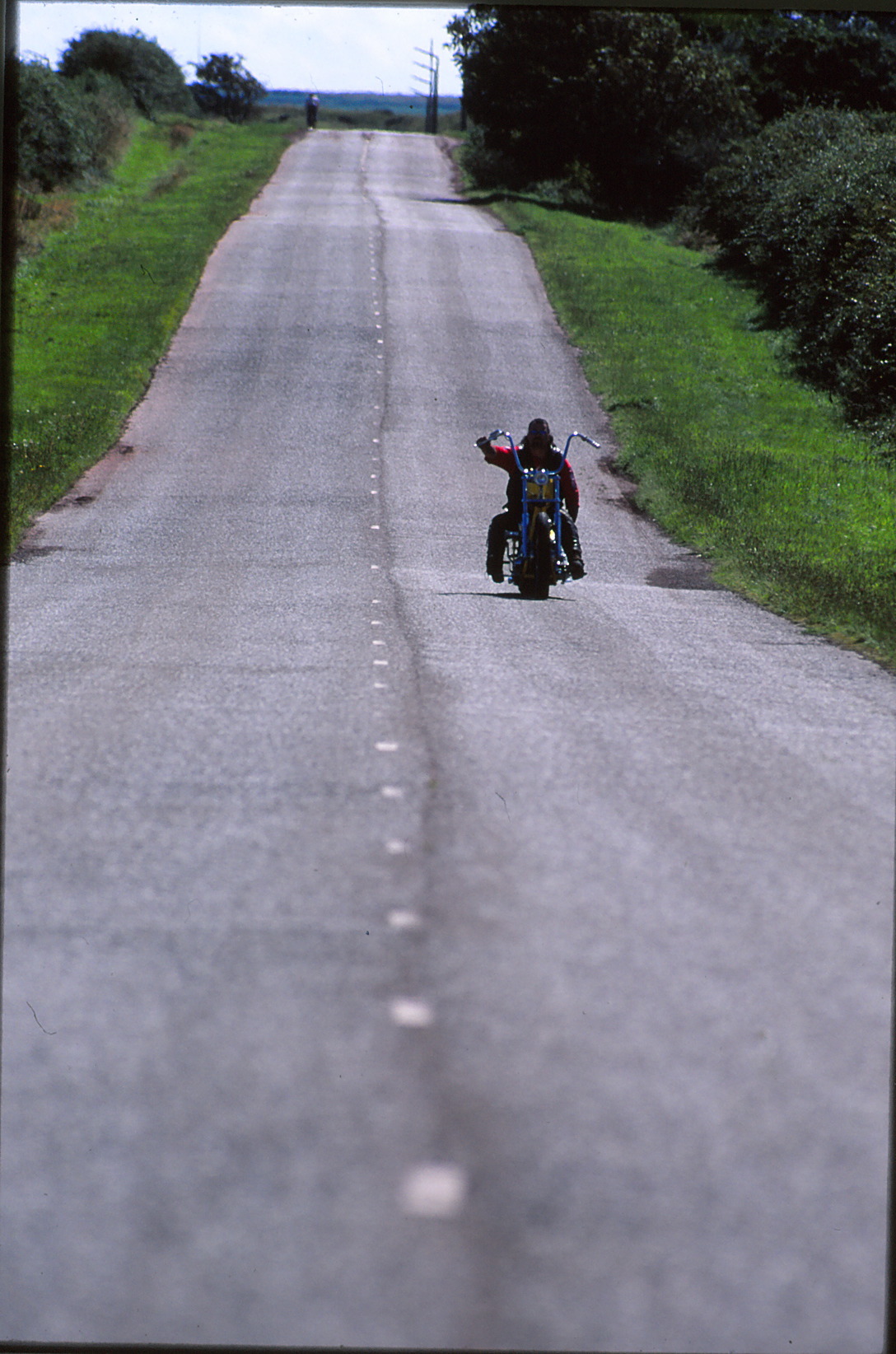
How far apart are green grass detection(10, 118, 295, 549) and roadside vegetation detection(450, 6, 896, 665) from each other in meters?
9.33

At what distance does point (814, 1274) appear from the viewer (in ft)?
9.01

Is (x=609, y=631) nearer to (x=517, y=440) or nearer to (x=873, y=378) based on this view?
(x=517, y=440)

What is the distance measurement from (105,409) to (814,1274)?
24644mm

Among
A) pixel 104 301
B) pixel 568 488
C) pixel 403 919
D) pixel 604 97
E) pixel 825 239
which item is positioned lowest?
pixel 403 919

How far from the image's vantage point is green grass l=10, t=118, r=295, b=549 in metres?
23.2

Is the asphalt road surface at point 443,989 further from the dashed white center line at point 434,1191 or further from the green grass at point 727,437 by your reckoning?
the green grass at point 727,437

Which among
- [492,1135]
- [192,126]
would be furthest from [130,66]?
[492,1135]

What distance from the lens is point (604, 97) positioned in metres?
45.8

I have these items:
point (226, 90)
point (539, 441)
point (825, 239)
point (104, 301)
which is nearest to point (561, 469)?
point (539, 441)

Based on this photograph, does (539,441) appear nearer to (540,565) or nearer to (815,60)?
(540,565)

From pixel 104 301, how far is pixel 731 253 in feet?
57.5

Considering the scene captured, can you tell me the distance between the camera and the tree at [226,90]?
3189 inches

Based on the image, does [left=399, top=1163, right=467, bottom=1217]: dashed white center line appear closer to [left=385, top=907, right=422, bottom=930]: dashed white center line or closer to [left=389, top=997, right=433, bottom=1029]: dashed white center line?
[left=389, top=997, right=433, bottom=1029]: dashed white center line

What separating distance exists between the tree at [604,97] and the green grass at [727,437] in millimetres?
5151
